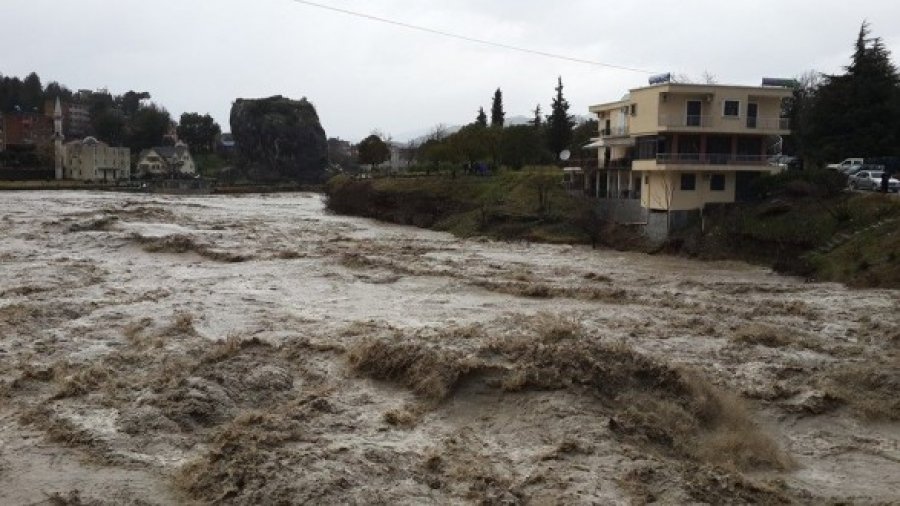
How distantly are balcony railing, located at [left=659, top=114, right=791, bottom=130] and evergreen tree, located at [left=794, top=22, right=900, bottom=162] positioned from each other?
44.7 feet

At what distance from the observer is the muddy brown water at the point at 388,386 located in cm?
1039

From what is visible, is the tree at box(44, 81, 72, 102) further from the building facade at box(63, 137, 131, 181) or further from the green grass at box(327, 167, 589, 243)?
the green grass at box(327, 167, 589, 243)

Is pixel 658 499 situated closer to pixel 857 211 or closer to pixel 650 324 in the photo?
pixel 650 324

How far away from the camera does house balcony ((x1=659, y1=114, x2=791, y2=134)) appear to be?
132 ft

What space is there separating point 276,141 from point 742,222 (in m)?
116

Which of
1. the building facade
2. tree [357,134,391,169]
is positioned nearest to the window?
tree [357,134,391,169]

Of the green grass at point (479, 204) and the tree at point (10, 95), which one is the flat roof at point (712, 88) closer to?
the green grass at point (479, 204)

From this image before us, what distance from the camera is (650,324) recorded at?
20.7 metres

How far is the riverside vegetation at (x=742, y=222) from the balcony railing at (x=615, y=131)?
14.6ft

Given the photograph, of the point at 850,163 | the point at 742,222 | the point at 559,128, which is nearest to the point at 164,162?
the point at 559,128

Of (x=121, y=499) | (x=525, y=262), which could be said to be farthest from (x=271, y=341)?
(x=525, y=262)

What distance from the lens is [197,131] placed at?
154 m

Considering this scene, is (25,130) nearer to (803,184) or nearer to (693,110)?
(693,110)

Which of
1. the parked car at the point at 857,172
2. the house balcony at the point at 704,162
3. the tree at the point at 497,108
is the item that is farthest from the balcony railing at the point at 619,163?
the tree at the point at 497,108
